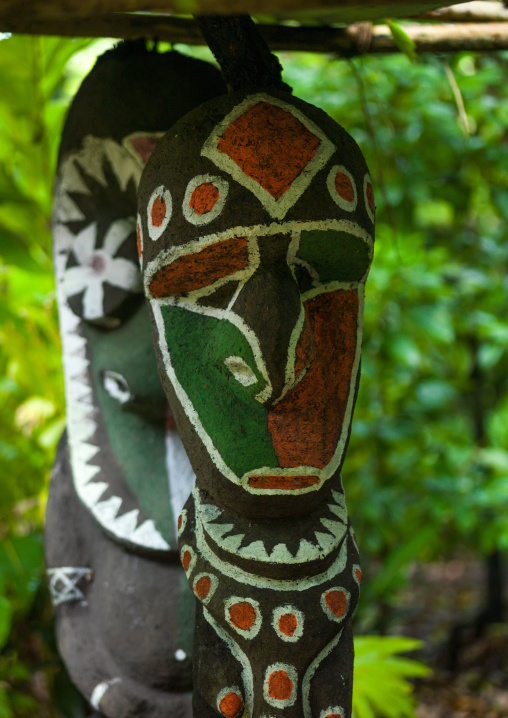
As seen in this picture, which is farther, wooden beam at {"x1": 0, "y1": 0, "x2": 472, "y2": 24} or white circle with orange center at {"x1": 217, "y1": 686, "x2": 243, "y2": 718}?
white circle with orange center at {"x1": 217, "y1": 686, "x2": 243, "y2": 718}

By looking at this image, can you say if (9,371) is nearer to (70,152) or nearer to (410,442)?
(70,152)

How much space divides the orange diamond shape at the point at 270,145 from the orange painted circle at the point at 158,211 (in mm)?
71

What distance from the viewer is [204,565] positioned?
0.60 metres

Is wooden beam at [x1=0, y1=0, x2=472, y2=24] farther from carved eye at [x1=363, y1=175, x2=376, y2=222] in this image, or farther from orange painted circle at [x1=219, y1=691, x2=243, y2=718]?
orange painted circle at [x1=219, y1=691, x2=243, y2=718]

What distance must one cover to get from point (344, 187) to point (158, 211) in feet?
0.54

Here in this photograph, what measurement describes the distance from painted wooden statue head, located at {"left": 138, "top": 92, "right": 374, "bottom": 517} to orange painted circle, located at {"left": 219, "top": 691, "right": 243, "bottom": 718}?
15cm

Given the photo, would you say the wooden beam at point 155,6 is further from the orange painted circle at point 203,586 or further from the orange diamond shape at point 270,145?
the orange painted circle at point 203,586

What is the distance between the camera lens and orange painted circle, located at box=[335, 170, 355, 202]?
0.59 meters

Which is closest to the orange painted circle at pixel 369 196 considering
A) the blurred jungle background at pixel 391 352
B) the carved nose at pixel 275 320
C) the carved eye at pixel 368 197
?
the carved eye at pixel 368 197

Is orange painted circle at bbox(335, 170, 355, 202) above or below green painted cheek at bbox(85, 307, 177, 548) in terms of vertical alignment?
above

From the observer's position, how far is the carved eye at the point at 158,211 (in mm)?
599

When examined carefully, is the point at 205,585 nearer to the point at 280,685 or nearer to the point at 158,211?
the point at 280,685

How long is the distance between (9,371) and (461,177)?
1.05m

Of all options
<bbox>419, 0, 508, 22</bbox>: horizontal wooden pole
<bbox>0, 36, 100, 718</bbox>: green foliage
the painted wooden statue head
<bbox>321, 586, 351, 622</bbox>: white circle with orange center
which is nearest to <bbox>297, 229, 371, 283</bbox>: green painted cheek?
the painted wooden statue head
